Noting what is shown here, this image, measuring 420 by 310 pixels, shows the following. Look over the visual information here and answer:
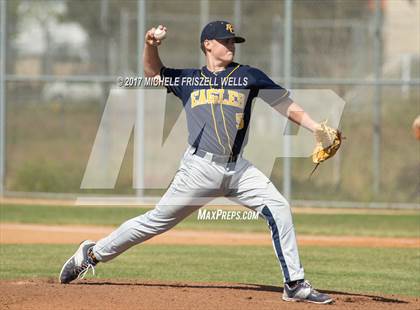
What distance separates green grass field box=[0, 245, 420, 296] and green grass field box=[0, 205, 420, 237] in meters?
2.17

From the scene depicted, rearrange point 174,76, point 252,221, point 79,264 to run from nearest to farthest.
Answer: point 174,76 → point 79,264 → point 252,221

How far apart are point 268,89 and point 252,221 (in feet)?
27.9

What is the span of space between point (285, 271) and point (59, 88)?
2782cm

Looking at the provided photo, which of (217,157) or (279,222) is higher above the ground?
(217,157)

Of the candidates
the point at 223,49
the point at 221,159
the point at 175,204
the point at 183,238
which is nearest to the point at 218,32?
the point at 223,49

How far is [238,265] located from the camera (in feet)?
35.2

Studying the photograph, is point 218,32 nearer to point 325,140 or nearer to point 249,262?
point 325,140

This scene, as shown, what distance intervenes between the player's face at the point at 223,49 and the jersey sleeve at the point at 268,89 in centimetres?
23

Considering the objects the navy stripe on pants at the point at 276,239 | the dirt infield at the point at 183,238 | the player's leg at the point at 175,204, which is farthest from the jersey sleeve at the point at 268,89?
the dirt infield at the point at 183,238

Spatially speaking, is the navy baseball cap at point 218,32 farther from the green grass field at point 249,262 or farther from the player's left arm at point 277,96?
the green grass field at point 249,262

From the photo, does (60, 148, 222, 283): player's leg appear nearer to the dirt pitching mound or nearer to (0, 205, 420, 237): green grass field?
the dirt pitching mound

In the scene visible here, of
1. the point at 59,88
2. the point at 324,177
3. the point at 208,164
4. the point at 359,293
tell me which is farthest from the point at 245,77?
the point at 59,88

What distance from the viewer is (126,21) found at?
891 inches

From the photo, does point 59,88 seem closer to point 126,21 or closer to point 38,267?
point 126,21
